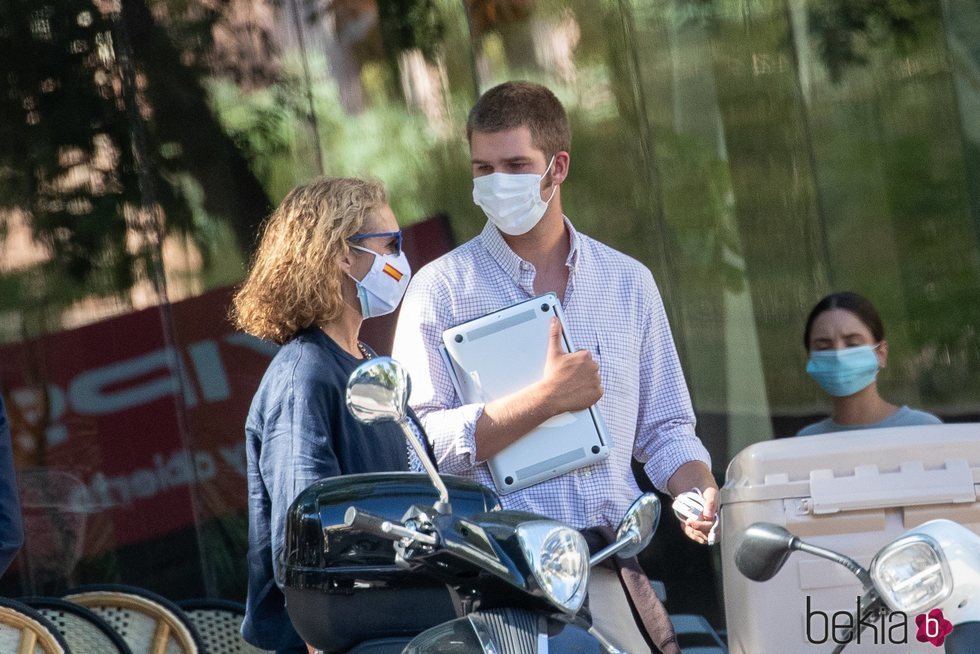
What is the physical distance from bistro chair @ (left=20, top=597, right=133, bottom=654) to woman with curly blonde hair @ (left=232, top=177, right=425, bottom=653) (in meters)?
1.85

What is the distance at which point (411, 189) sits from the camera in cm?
562

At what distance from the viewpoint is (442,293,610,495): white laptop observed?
350 cm

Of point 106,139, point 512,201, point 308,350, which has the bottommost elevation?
point 308,350

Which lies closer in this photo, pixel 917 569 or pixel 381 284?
pixel 917 569

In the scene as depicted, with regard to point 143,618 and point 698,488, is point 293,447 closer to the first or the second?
point 698,488

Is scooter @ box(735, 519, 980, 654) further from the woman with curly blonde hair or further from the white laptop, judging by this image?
the white laptop

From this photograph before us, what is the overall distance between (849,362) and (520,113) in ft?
5.69

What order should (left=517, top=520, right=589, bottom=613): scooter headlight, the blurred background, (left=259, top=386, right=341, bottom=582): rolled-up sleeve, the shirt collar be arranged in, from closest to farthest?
(left=517, top=520, right=589, bottom=613): scooter headlight
(left=259, top=386, right=341, bottom=582): rolled-up sleeve
the shirt collar
the blurred background

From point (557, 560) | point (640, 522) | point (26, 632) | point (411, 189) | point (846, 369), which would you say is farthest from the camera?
point (411, 189)

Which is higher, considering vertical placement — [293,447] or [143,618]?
[293,447]

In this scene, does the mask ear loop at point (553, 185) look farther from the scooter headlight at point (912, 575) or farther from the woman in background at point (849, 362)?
the scooter headlight at point (912, 575)

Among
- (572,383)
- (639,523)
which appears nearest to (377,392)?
(639,523)

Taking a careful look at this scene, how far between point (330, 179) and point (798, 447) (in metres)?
1.22
